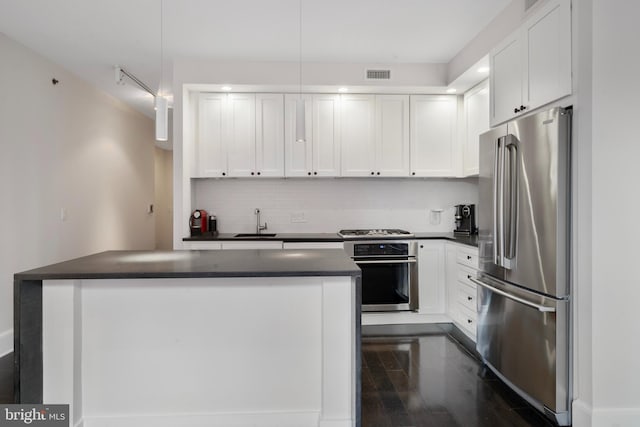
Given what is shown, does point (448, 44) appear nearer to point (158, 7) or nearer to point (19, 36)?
point (158, 7)

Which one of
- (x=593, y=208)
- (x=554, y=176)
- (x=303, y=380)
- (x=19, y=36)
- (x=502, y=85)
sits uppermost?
(x=19, y=36)

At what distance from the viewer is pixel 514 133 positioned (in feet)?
7.72

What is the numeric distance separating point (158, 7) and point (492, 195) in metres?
2.85

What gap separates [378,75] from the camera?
12.6ft

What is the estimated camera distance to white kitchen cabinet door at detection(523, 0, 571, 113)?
2.08m

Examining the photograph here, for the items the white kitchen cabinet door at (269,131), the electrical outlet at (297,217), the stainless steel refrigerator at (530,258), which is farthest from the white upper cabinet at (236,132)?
the stainless steel refrigerator at (530,258)

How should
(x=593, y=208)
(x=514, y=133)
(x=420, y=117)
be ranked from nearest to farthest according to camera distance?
1. (x=593, y=208)
2. (x=514, y=133)
3. (x=420, y=117)

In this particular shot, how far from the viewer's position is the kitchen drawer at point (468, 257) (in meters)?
3.22

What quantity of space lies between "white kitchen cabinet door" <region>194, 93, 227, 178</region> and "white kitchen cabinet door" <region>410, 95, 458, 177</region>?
210 cm

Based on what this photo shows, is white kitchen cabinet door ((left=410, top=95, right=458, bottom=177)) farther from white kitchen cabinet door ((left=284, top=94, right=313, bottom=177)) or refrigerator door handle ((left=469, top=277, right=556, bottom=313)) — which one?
refrigerator door handle ((left=469, top=277, right=556, bottom=313))

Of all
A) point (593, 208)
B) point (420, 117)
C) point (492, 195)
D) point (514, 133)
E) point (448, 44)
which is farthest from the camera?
point (420, 117)

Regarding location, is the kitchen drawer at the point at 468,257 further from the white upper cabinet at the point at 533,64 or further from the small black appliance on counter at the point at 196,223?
the small black appliance on counter at the point at 196,223

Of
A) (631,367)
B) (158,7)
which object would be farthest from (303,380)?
(158,7)

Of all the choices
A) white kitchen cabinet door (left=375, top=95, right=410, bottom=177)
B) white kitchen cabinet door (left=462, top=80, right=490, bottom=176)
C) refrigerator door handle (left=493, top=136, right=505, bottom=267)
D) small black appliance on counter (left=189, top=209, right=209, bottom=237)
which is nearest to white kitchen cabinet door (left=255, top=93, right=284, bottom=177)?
small black appliance on counter (left=189, top=209, right=209, bottom=237)
